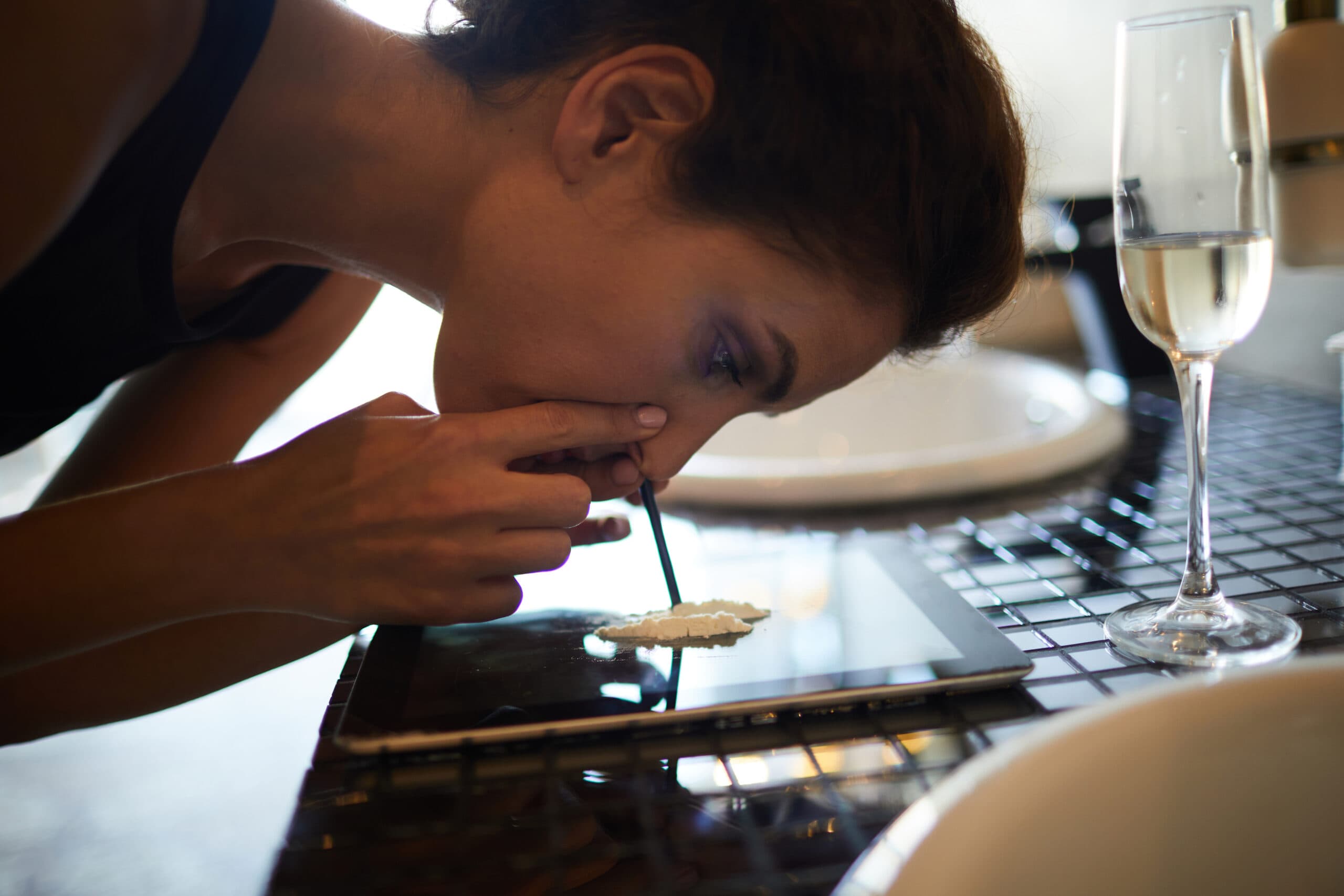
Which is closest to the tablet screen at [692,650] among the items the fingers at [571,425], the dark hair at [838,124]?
Answer: the fingers at [571,425]

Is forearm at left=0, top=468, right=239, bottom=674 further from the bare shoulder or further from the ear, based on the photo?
the ear

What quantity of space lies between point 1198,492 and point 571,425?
0.38 meters

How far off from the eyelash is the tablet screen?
0.44 ft

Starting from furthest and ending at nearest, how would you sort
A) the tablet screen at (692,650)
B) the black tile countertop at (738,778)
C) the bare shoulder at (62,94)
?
the bare shoulder at (62,94) → the tablet screen at (692,650) → the black tile countertop at (738,778)

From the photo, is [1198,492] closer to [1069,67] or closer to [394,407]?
[394,407]

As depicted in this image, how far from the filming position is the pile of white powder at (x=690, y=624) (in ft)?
1.91

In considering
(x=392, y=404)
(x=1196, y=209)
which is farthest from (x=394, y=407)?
(x=1196, y=209)

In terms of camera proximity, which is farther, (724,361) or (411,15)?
(411,15)

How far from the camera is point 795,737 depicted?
0.48 metres

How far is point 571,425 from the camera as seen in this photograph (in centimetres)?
68

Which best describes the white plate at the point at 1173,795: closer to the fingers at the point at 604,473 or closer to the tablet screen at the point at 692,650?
the tablet screen at the point at 692,650

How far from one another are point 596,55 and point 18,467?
2319 mm

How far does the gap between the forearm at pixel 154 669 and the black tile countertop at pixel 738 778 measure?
0.41 feet

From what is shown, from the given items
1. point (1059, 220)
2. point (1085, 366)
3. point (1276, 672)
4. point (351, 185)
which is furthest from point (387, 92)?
point (1085, 366)
